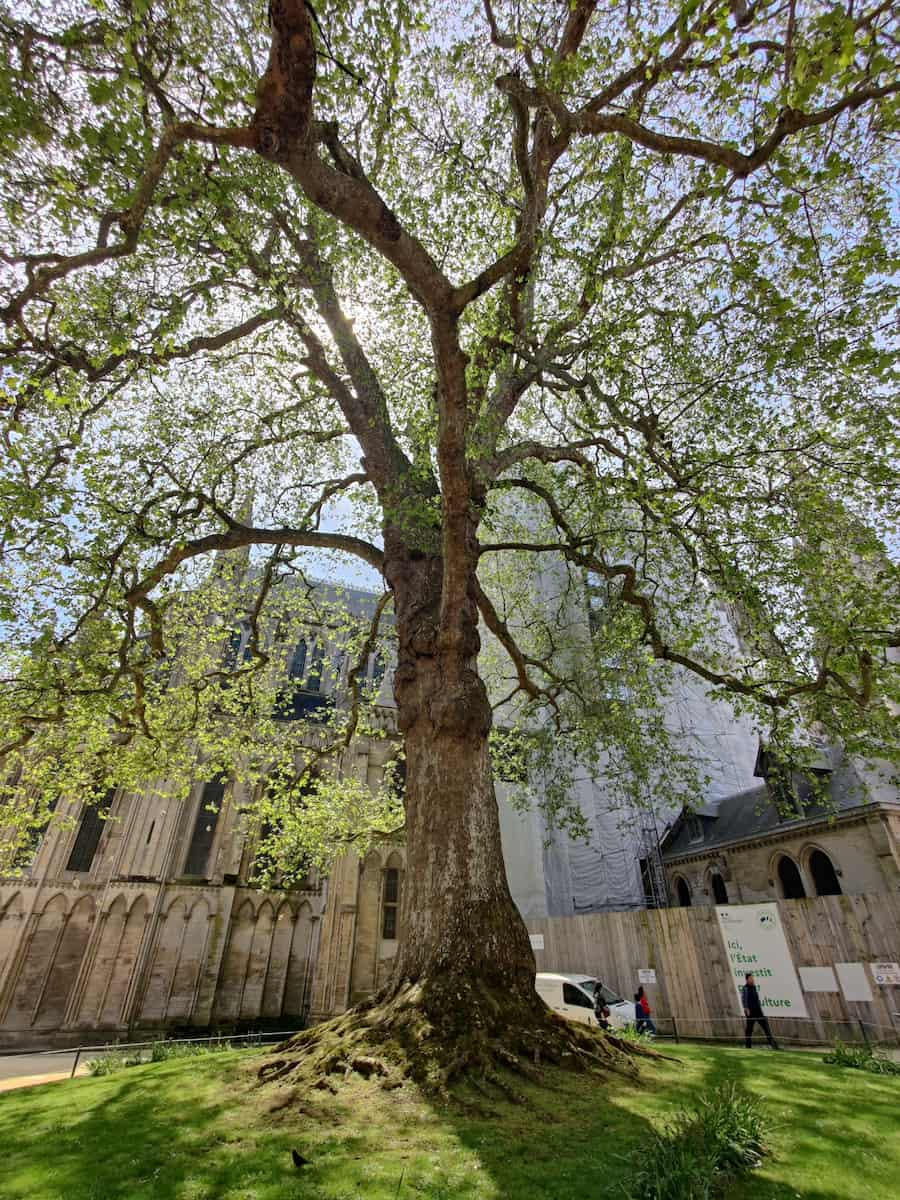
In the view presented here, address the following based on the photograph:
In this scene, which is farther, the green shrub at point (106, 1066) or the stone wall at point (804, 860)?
the stone wall at point (804, 860)

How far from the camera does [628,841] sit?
26.6m

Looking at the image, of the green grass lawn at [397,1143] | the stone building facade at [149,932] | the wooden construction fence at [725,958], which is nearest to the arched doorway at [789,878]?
the wooden construction fence at [725,958]

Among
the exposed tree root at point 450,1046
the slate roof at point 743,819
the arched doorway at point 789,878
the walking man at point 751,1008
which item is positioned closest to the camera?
the exposed tree root at point 450,1046

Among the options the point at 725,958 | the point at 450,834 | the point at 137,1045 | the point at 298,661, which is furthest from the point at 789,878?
the point at 298,661

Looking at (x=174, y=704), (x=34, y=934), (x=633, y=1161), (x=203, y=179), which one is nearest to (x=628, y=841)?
(x=174, y=704)

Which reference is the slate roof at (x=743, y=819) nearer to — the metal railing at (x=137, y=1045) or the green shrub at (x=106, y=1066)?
the metal railing at (x=137, y=1045)

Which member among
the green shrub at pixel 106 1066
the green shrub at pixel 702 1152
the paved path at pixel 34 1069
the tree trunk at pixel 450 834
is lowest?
the paved path at pixel 34 1069

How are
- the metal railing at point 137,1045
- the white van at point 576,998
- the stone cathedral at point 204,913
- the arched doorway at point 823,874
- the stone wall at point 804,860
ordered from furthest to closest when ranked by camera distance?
the stone cathedral at point 204,913, the arched doorway at point 823,874, the stone wall at point 804,860, the white van at point 576,998, the metal railing at point 137,1045

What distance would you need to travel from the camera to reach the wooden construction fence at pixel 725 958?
1299 cm

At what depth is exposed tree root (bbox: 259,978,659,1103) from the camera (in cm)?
513

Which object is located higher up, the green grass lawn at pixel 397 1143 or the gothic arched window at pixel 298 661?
the gothic arched window at pixel 298 661

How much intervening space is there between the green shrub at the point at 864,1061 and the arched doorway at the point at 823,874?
13.4 metres

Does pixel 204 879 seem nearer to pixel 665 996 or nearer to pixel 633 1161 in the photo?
pixel 665 996

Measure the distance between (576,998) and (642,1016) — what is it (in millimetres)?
1950
